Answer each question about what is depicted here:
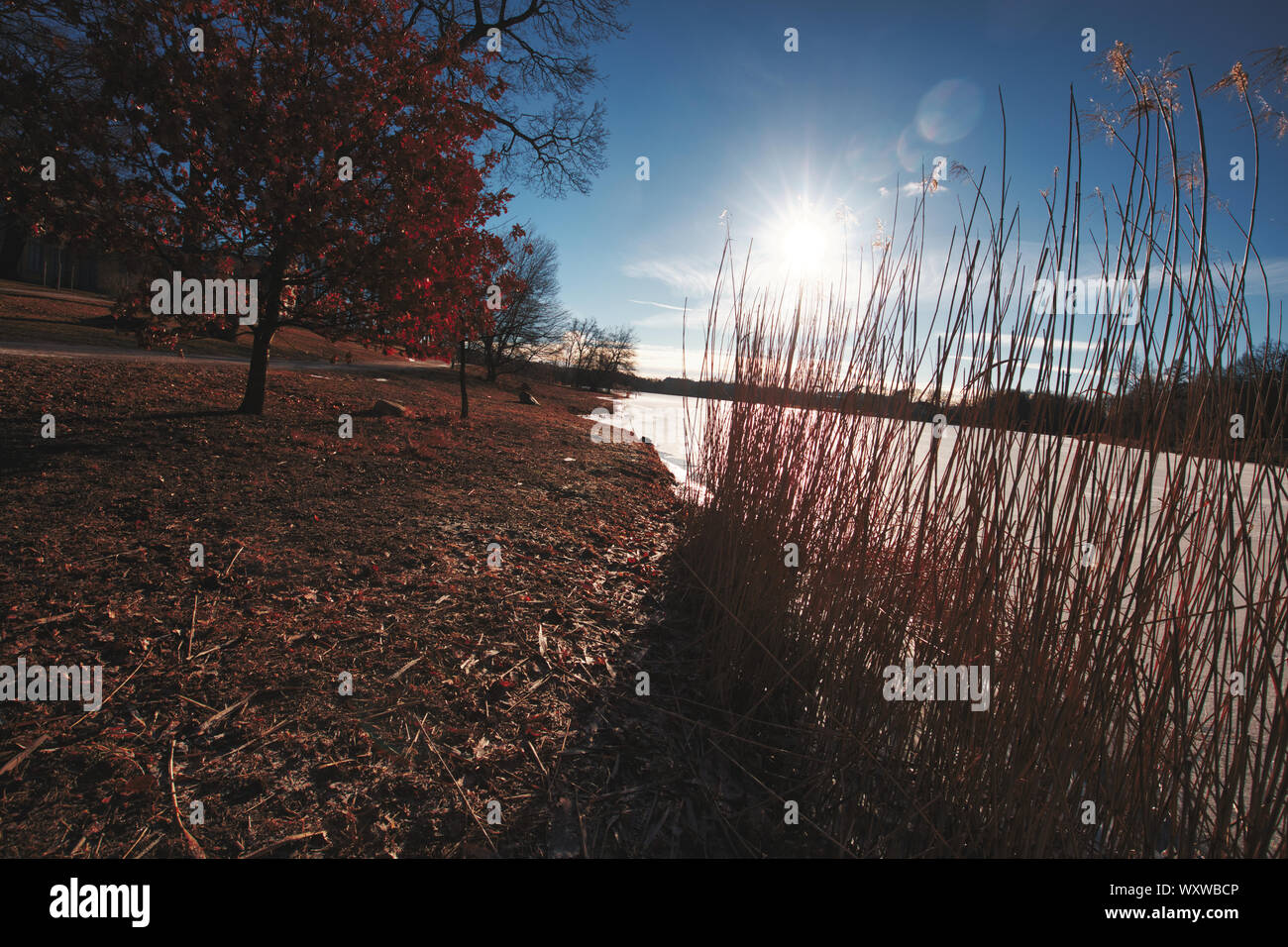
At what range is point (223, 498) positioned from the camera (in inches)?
102

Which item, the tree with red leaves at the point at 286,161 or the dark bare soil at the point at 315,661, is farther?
the tree with red leaves at the point at 286,161

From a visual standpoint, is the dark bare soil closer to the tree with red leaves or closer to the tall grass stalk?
the tall grass stalk

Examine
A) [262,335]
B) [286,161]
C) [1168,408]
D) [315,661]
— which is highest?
[286,161]

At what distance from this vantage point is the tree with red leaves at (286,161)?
3.18 m

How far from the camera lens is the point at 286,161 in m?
3.52

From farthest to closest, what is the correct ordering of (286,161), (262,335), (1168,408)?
(262,335), (286,161), (1168,408)

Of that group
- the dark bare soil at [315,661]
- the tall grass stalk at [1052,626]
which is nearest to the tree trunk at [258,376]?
the dark bare soil at [315,661]

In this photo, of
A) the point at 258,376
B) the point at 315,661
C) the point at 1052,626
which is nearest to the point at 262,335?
the point at 258,376

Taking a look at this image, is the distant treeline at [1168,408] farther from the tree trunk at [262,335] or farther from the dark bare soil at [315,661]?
the tree trunk at [262,335]

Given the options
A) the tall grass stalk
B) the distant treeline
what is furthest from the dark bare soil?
the distant treeline

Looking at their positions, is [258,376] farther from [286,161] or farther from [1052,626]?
[1052,626]
